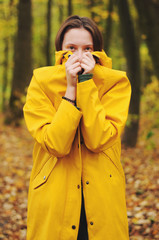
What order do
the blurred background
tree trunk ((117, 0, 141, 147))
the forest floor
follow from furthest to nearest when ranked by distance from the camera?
tree trunk ((117, 0, 141, 147)) → the blurred background → the forest floor

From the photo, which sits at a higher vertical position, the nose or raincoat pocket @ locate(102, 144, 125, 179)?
the nose

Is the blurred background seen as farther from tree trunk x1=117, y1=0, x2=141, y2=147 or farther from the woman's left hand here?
the woman's left hand

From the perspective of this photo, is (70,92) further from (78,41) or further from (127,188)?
(127,188)

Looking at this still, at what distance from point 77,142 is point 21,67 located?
9.39m

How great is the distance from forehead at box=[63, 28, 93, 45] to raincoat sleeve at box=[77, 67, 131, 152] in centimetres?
23

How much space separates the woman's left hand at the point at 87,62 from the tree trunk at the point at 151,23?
13.9ft

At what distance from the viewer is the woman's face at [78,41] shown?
191 cm

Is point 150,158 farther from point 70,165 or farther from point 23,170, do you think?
point 70,165

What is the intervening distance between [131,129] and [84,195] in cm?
661

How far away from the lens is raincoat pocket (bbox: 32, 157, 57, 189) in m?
1.85

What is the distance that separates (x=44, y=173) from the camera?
1883 millimetres

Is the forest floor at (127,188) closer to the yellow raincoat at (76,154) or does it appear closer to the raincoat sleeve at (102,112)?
the yellow raincoat at (76,154)

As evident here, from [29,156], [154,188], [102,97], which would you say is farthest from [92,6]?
[102,97]

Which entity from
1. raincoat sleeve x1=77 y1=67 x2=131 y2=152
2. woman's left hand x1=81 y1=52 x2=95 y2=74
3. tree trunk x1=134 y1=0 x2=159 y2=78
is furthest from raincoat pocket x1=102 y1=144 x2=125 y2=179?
tree trunk x1=134 y1=0 x2=159 y2=78
